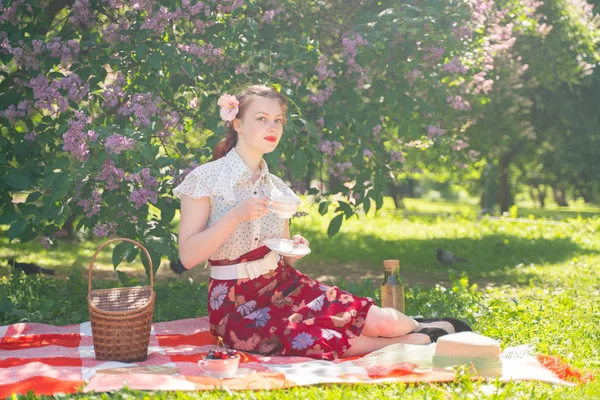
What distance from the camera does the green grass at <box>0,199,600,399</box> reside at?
138 inches

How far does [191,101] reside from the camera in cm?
580

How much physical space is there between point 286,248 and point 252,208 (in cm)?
35

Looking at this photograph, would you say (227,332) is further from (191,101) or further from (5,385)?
(191,101)

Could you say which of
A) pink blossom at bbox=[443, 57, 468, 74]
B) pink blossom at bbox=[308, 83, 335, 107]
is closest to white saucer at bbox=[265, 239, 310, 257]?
pink blossom at bbox=[308, 83, 335, 107]

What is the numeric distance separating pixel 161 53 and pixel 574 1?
6958 mm

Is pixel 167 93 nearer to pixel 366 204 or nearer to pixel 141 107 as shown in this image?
pixel 141 107

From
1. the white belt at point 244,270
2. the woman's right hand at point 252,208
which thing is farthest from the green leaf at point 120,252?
the woman's right hand at point 252,208

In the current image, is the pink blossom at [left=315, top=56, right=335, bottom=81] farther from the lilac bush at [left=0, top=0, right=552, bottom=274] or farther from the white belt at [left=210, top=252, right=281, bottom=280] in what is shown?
the white belt at [left=210, top=252, right=281, bottom=280]

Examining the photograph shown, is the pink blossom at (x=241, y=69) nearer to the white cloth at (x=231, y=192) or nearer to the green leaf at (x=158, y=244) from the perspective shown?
the green leaf at (x=158, y=244)

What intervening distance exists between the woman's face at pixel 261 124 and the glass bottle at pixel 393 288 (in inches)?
44.8

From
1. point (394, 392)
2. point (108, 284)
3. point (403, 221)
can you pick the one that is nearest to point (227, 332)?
point (394, 392)

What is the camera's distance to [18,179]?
5.53 metres

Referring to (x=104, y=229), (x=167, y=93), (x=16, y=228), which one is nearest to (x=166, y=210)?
(x=104, y=229)

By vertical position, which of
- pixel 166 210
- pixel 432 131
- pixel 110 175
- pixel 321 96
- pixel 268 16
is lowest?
pixel 166 210
